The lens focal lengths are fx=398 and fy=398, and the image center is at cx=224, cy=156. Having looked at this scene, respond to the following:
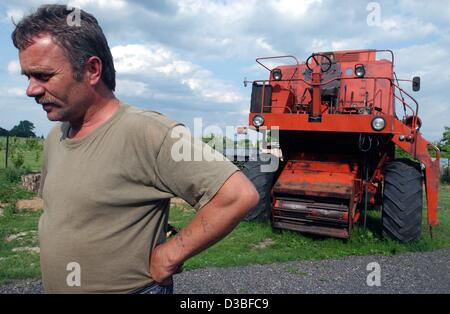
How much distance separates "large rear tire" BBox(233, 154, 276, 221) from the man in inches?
196

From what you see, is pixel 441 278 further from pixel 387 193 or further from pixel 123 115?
pixel 123 115

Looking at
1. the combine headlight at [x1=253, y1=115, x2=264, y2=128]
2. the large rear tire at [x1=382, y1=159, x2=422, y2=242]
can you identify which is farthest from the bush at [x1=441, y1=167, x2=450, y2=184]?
the combine headlight at [x1=253, y1=115, x2=264, y2=128]

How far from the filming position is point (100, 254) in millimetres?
1644

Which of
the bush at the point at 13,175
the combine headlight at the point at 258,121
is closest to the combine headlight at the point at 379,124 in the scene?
the combine headlight at the point at 258,121

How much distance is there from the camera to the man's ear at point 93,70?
1732mm

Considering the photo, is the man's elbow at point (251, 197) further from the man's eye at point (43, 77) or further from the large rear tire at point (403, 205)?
the large rear tire at point (403, 205)

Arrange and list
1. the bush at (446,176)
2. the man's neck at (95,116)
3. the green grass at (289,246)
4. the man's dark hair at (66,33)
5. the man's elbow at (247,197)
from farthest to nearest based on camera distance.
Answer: the bush at (446,176) < the green grass at (289,246) < the man's neck at (95,116) < the man's dark hair at (66,33) < the man's elbow at (247,197)

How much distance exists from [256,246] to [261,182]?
1.12 meters

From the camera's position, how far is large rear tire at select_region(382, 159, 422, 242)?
5910 millimetres

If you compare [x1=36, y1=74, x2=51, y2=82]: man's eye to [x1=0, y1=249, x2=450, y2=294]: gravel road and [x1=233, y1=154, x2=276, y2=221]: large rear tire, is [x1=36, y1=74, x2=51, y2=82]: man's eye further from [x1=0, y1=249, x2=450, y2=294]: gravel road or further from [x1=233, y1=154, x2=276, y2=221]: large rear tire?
[x1=233, y1=154, x2=276, y2=221]: large rear tire

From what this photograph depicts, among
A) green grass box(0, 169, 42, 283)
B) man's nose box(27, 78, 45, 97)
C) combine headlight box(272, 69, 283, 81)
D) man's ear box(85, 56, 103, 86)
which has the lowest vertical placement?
green grass box(0, 169, 42, 283)

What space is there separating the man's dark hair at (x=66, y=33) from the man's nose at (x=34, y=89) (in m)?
0.15

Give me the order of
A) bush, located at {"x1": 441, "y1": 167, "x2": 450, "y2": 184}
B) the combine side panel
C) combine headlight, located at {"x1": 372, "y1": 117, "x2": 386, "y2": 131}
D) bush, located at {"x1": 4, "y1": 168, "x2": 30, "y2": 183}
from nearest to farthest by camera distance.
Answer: combine headlight, located at {"x1": 372, "y1": 117, "x2": 386, "y2": 131} → the combine side panel → bush, located at {"x1": 4, "y1": 168, "x2": 30, "y2": 183} → bush, located at {"x1": 441, "y1": 167, "x2": 450, "y2": 184}
